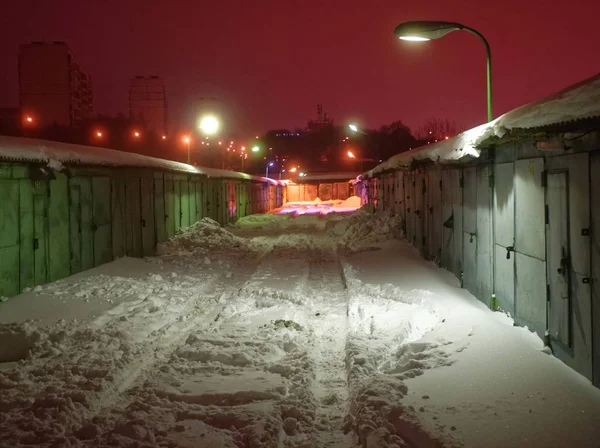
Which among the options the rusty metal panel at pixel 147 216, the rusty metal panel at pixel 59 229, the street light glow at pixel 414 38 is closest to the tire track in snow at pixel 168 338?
the rusty metal panel at pixel 59 229

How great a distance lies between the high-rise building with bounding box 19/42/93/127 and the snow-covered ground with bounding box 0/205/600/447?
186 feet

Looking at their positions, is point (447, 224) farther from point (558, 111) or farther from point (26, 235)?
point (26, 235)

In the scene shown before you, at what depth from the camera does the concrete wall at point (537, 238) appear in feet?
19.4

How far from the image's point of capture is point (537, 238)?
24.1 feet

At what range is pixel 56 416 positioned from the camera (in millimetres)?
5324


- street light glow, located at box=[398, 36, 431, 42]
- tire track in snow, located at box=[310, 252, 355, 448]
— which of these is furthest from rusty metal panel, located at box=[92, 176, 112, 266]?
street light glow, located at box=[398, 36, 431, 42]

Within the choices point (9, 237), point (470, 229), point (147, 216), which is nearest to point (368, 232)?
point (147, 216)

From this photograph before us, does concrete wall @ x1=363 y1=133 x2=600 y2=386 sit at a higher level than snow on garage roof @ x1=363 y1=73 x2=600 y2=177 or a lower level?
lower

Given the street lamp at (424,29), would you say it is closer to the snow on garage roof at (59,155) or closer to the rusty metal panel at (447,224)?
the rusty metal panel at (447,224)

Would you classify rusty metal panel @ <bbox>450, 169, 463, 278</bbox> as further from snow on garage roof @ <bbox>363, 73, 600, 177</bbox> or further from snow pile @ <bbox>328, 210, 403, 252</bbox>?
snow pile @ <bbox>328, 210, 403, 252</bbox>

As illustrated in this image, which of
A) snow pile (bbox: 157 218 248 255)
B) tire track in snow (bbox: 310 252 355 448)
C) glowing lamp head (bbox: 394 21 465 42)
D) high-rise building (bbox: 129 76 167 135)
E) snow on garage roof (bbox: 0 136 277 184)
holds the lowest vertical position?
tire track in snow (bbox: 310 252 355 448)

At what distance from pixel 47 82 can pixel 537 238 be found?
67.5 m

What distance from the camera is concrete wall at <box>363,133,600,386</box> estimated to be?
5898 millimetres

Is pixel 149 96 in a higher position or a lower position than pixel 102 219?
higher
